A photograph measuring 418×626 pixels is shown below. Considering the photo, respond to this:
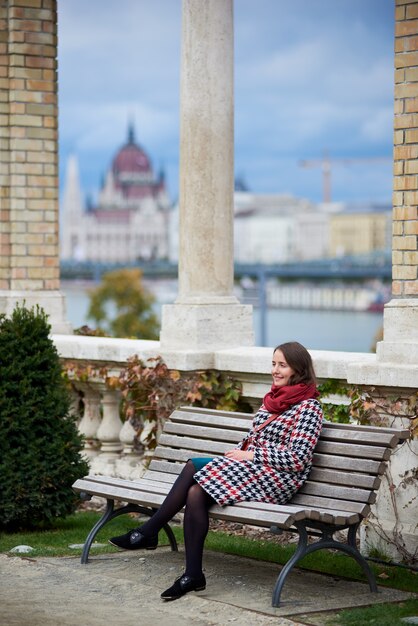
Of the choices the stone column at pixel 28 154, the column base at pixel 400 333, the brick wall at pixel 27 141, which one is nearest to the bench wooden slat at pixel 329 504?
the column base at pixel 400 333

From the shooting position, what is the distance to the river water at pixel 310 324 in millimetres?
75125

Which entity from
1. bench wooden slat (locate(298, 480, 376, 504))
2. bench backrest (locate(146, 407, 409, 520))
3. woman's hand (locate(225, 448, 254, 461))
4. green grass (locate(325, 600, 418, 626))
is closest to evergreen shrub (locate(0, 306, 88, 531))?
bench backrest (locate(146, 407, 409, 520))

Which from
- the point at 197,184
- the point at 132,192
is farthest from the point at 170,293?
the point at 197,184

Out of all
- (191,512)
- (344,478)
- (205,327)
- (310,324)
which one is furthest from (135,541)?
(310,324)

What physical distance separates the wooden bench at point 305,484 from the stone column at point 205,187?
1.13 m

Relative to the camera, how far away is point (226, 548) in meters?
6.03

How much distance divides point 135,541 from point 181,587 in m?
0.55

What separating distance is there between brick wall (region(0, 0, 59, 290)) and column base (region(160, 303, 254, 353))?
174 cm

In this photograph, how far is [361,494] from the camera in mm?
4973

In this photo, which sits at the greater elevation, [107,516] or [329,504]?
[329,504]

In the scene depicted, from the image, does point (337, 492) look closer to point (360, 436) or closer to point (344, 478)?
point (344, 478)

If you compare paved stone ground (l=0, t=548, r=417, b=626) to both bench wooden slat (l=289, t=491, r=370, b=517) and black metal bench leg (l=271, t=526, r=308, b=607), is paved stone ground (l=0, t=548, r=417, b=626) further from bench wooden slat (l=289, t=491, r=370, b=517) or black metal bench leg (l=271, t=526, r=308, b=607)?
bench wooden slat (l=289, t=491, r=370, b=517)

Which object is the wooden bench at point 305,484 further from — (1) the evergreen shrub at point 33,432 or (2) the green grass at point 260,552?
(1) the evergreen shrub at point 33,432

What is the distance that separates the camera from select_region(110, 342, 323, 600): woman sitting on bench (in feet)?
16.3
